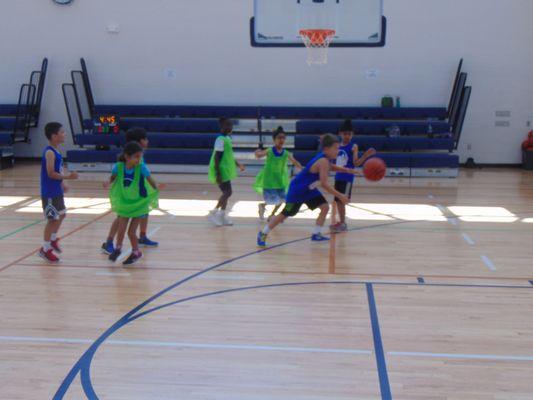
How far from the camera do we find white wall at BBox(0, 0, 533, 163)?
13.2 metres

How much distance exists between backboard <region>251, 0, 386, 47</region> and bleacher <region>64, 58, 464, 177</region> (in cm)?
192

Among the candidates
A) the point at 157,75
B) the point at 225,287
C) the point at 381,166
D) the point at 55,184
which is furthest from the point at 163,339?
the point at 157,75

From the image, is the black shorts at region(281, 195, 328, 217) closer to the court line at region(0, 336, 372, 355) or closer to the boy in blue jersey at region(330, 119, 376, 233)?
the boy in blue jersey at region(330, 119, 376, 233)

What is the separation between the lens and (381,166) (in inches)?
251

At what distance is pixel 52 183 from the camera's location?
571cm

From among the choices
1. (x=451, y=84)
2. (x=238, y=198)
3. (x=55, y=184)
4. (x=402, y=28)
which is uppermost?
(x=402, y=28)

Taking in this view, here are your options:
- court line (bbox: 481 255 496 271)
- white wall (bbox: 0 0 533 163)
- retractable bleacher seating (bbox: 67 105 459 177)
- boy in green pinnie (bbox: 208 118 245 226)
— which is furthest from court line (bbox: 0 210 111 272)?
white wall (bbox: 0 0 533 163)

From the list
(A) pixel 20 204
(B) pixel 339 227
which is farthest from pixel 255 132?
(B) pixel 339 227

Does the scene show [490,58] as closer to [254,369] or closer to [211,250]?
[211,250]

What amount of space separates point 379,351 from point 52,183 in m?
3.42

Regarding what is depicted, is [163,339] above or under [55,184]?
under

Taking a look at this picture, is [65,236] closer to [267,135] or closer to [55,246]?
[55,246]

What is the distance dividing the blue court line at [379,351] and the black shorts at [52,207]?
2917mm

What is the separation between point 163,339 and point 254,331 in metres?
0.61
